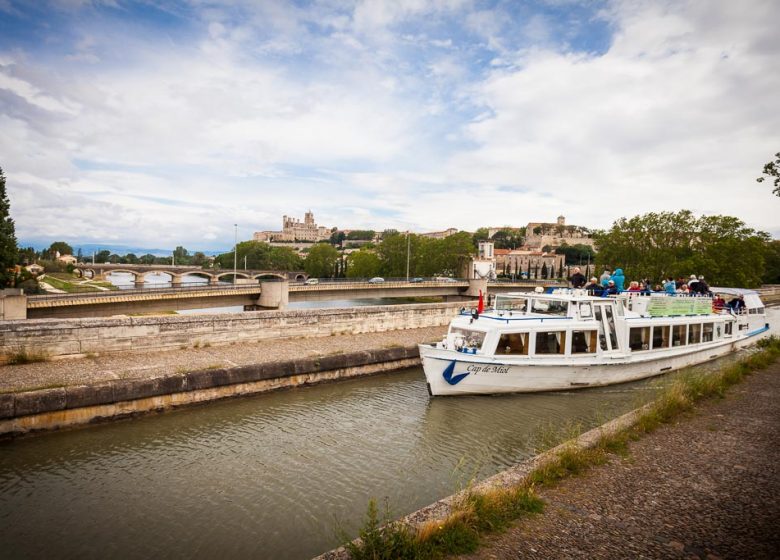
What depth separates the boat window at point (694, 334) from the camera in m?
18.4

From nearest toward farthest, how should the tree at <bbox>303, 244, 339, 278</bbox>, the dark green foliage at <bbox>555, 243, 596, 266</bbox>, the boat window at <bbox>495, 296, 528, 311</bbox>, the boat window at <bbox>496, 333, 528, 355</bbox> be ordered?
the boat window at <bbox>496, 333, 528, 355</bbox>
the boat window at <bbox>495, 296, 528, 311</bbox>
the tree at <bbox>303, 244, 339, 278</bbox>
the dark green foliage at <bbox>555, 243, 596, 266</bbox>

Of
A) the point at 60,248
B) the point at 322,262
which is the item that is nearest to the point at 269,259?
the point at 322,262

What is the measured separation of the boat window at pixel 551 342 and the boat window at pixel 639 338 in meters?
3.24

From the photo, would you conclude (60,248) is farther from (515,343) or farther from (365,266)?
(515,343)

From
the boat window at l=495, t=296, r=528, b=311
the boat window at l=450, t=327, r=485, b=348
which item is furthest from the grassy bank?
the boat window at l=495, t=296, r=528, b=311

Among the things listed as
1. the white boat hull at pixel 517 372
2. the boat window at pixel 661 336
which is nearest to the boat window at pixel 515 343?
the white boat hull at pixel 517 372

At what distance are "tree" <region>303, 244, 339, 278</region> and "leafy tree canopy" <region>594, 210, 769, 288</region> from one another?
57.6 meters

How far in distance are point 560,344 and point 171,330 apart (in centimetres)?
1277

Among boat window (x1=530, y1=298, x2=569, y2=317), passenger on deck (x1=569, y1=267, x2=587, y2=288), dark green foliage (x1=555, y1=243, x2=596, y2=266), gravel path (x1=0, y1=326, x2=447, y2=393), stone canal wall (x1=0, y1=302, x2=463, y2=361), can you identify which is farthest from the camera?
dark green foliage (x1=555, y1=243, x2=596, y2=266)

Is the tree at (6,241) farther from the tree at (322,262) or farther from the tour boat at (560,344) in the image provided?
the tree at (322,262)

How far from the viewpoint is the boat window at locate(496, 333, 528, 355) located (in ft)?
44.8

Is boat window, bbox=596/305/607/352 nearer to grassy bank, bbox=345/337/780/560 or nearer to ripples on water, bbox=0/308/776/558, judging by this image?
ripples on water, bbox=0/308/776/558

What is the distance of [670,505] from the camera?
5945mm

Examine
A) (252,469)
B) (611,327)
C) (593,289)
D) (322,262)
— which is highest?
(322,262)
